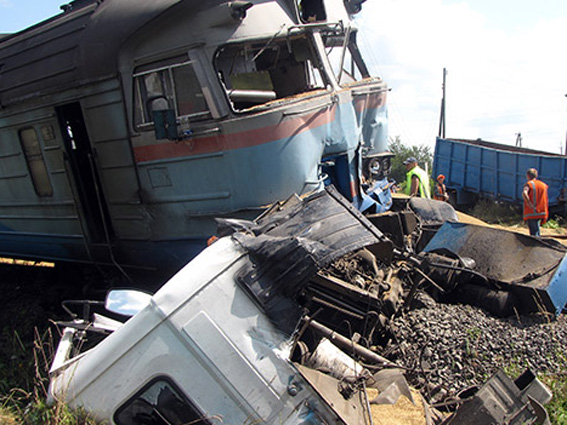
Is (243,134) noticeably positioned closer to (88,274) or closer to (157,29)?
(157,29)

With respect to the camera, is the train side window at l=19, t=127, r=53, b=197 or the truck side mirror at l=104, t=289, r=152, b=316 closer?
the truck side mirror at l=104, t=289, r=152, b=316

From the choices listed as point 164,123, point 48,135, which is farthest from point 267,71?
point 48,135

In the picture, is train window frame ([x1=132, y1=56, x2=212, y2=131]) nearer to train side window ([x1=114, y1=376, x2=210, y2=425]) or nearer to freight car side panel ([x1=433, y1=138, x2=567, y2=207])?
train side window ([x1=114, y1=376, x2=210, y2=425])

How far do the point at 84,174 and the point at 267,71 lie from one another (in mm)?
3017

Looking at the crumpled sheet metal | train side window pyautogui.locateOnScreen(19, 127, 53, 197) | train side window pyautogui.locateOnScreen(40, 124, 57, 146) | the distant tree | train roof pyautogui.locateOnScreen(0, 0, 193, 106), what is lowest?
the distant tree

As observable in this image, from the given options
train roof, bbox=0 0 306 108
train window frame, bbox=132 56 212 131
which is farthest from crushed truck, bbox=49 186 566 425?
train roof, bbox=0 0 306 108

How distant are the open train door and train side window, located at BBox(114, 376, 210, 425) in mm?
4521

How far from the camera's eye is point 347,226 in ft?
10.7

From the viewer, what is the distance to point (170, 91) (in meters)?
5.75

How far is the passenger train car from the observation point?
→ 5.53 meters

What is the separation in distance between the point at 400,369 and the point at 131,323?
170cm

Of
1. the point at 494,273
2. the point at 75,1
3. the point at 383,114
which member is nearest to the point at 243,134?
the point at 494,273

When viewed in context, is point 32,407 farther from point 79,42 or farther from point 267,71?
point 267,71

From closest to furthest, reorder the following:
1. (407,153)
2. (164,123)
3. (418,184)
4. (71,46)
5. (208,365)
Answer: (208,365)
(164,123)
(71,46)
(418,184)
(407,153)
